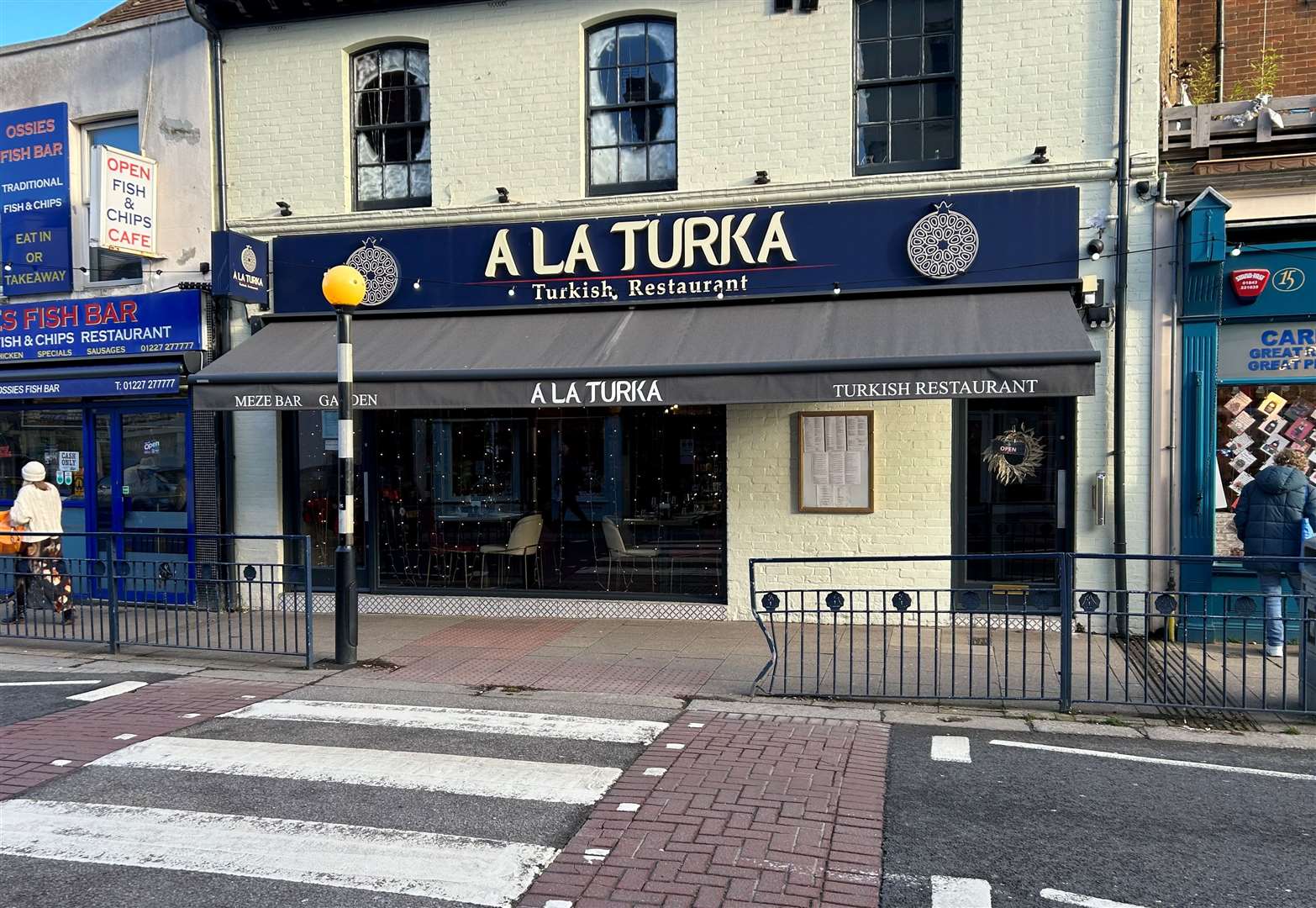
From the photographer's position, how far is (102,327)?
38.6ft

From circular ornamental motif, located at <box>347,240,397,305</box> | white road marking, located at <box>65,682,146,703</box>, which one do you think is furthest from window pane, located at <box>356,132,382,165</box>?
white road marking, located at <box>65,682,146,703</box>

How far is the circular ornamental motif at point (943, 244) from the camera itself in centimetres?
956

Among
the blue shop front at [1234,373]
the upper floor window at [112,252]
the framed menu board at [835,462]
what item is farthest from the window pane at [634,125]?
the upper floor window at [112,252]

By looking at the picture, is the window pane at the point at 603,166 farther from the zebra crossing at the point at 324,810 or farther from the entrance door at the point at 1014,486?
the zebra crossing at the point at 324,810

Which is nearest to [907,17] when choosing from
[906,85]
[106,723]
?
[906,85]

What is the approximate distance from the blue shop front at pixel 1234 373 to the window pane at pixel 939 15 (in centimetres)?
307

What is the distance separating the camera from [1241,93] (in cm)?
1052

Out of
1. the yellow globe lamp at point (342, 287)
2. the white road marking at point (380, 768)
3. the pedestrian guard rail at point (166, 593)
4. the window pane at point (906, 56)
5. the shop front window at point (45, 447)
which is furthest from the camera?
the shop front window at point (45, 447)

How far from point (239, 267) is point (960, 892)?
32.3 feet

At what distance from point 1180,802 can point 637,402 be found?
5.36 meters

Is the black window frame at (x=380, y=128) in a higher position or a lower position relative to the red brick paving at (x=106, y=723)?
higher

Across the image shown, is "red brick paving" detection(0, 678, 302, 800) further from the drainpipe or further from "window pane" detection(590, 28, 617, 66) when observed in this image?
the drainpipe

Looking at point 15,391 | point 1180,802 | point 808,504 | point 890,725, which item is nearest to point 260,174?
point 15,391

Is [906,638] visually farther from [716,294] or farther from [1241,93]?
[1241,93]
